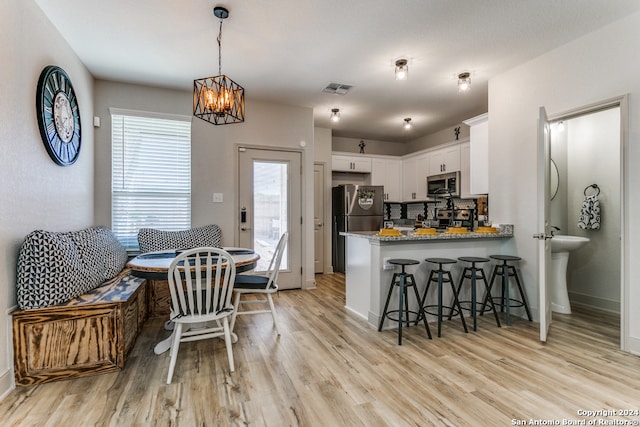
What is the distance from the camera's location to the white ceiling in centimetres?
240

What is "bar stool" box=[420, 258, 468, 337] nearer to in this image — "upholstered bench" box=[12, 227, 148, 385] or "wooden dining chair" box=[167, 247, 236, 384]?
"wooden dining chair" box=[167, 247, 236, 384]

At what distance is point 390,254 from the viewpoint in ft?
10.2

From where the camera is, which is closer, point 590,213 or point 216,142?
point 590,213

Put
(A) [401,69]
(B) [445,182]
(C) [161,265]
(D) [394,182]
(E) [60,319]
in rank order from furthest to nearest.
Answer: (D) [394,182], (B) [445,182], (A) [401,69], (C) [161,265], (E) [60,319]

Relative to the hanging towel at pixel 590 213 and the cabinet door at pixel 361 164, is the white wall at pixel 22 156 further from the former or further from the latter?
the hanging towel at pixel 590 213

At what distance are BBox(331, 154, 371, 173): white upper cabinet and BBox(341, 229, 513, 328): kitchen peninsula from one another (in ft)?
8.47

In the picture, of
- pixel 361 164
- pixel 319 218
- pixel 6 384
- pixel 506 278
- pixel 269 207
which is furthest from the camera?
pixel 361 164

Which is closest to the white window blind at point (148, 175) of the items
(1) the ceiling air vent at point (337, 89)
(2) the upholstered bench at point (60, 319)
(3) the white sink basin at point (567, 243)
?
(2) the upholstered bench at point (60, 319)

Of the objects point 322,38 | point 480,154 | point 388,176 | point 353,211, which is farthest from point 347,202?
point 322,38

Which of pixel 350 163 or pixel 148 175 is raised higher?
pixel 350 163

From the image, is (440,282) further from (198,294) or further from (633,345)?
(198,294)

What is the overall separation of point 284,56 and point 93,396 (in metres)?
3.05

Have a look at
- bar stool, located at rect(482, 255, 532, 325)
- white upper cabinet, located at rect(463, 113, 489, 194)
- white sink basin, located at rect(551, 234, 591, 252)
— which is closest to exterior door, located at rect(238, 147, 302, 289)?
white upper cabinet, located at rect(463, 113, 489, 194)

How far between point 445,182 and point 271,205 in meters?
2.88
